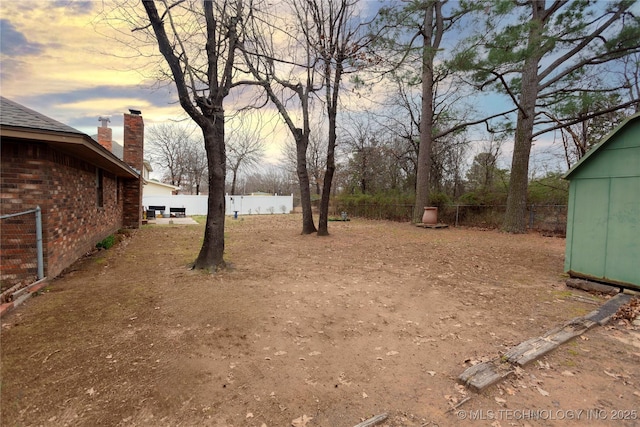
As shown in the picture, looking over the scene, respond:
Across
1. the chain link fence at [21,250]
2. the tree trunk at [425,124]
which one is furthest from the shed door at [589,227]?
the tree trunk at [425,124]

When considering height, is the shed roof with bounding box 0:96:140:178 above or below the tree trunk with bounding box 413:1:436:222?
below

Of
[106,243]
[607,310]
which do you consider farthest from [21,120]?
[607,310]

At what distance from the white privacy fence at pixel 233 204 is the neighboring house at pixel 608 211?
862 inches

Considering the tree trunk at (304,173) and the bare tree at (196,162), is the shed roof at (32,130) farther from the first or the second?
the bare tree at (196,162)

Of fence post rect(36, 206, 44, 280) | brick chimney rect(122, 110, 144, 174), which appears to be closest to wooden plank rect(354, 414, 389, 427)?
fence post rect(36, 206, 44, 280)

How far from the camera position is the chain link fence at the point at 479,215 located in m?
12.6

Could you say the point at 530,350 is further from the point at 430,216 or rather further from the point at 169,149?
the point at 169,149

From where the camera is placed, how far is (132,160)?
1297cm

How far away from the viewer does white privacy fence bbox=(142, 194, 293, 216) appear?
24641 millimetres

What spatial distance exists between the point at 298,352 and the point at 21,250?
4485mm

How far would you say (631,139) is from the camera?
15.4 feet

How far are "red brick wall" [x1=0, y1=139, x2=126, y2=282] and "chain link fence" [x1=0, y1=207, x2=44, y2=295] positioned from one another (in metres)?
0.01

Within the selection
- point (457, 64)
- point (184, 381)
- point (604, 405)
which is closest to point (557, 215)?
point (457, 64)

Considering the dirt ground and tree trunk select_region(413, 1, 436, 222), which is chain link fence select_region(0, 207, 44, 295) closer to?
the dirt ground
